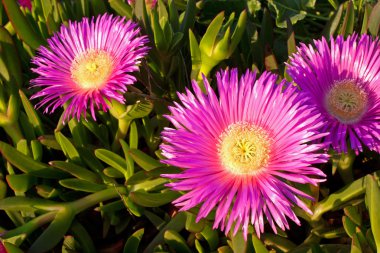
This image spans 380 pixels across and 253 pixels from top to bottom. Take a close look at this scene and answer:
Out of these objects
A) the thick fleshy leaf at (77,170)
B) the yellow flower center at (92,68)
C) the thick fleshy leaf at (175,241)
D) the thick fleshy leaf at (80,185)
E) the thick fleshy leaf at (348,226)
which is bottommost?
the thick fleshy leaf at (175,241)

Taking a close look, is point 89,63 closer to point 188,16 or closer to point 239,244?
point 188,16

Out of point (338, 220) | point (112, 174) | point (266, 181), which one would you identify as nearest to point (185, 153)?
point (266, 181)

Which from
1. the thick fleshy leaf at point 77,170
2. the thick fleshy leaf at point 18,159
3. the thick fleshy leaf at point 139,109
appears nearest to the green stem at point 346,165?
the thick fleshy leaf at point 139,109

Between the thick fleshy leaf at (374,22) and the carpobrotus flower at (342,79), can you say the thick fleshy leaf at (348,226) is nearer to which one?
the carpobrotus flower at (342,79)

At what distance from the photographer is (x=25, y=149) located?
958 mm

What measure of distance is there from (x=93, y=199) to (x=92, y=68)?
25cm

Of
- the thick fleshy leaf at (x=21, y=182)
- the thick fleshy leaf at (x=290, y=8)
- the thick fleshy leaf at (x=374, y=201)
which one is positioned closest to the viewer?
the thick fleshy leaf at (x=374, y=201)

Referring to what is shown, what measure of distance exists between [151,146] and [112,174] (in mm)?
117

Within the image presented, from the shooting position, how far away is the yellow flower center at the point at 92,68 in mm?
915

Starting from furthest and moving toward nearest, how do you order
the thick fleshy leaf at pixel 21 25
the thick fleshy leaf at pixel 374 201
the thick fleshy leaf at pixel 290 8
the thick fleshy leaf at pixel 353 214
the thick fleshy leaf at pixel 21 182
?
the thick fleshy leaf at pixel 290 8 → the thick fleshy leaf at pixel 21 25 → the thick fleshy leaf at pixel 21 182 → the thick fleshy leaf at pixel 353 214 → the thick fleshy leaf at pixel 374 201

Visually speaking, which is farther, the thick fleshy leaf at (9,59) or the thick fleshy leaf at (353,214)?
the thick fleshy leaf at (9,59)

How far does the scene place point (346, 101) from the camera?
0.91m

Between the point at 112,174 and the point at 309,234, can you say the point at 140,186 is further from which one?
the point at 309,234

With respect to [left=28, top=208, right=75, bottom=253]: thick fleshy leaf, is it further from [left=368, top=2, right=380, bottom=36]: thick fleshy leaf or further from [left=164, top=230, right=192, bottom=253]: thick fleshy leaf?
[left=368, top=2, right=380, bottom=36]: thick fleshy leaf
